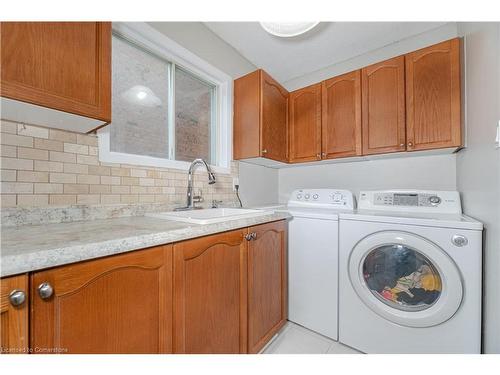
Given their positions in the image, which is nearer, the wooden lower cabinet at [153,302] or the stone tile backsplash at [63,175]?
the wooden lower cabinet at [153,302]

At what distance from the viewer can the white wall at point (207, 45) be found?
1.60 meters

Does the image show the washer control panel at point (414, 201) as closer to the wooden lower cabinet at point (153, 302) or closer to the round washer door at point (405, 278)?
the round washer door at point (405, 278)

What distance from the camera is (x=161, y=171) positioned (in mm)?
1492

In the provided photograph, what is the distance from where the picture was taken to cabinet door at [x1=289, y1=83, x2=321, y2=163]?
7.07 ft

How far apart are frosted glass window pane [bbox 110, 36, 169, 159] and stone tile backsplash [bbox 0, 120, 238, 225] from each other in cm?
20

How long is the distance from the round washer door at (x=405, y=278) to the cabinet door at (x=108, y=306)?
1236mm

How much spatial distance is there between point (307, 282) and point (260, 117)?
1462mm

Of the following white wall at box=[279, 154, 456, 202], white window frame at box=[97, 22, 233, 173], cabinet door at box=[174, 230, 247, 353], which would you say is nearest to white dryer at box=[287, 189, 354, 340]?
cabinet door at box=[174, 230, 247, 353]

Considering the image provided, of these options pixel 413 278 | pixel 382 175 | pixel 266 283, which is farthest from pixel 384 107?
pixel 266 283

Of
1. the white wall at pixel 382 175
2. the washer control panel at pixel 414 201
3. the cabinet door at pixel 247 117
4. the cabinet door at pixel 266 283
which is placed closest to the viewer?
the cabinet door at pixel 266 283

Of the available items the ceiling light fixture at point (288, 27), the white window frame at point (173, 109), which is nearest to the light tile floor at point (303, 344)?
the white window frame at point (173, 109)
